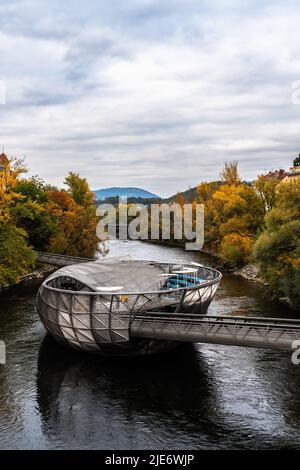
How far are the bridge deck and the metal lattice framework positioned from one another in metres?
0.88

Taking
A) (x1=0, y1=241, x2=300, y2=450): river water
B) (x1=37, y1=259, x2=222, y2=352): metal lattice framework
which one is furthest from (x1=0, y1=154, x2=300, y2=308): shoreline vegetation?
(x1=0, y1=241, x2=300, y2=450): river water

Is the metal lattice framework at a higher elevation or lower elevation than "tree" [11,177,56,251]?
lower

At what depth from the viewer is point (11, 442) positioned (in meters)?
21.3

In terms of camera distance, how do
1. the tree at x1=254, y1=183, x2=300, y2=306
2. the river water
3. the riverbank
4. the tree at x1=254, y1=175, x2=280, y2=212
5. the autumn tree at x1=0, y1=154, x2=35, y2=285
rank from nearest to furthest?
1. the river water
2. the tree at x1=254, y1=183, x2=300, y2=306
3. the autumn tree at x1=0, y1=154, x2=35, y2=285
4. the riverbank
5. the tree at x1=254, y1=175, x2=280, y2=212

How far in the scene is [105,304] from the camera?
2938 centimetres

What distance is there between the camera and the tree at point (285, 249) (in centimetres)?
4101

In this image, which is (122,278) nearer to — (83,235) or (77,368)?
(77,368)

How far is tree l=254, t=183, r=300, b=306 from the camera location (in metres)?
41.0

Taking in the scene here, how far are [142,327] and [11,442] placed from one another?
10.4 meters

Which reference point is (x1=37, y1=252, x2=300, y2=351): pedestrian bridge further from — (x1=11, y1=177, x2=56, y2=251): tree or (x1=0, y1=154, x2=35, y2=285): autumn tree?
(x1=11, y1=177, x2=56, y2=251): tree

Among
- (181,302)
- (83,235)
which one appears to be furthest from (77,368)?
(83,235)

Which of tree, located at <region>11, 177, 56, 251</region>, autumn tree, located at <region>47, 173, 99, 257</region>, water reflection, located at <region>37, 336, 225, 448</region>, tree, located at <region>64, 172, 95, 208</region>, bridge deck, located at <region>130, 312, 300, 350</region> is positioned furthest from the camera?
tree, located at <region>64, 172, 95, 208</region>

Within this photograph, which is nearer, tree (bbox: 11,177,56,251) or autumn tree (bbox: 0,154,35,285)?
autumn tree (bbox: 0,154,35,285)

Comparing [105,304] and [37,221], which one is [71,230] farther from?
[105,304]
